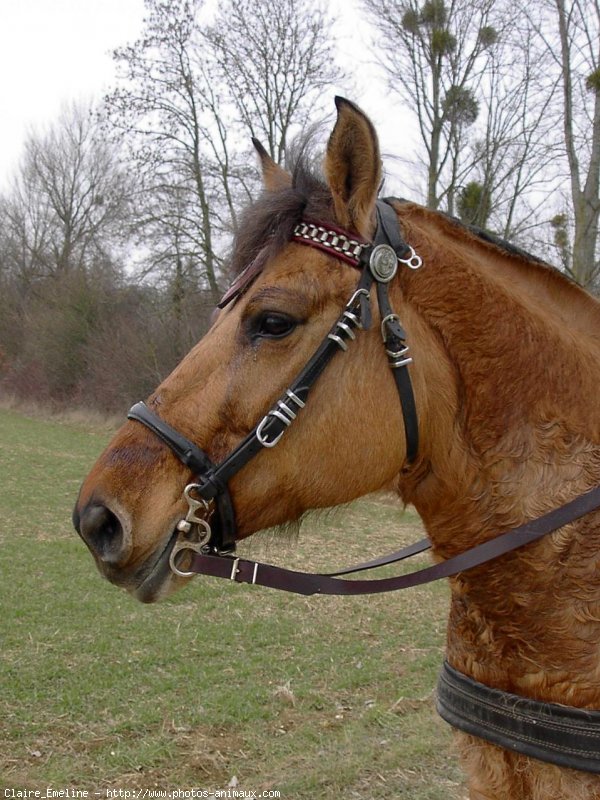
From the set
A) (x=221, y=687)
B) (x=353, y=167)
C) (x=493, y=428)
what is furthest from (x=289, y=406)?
(x=221, y=687)

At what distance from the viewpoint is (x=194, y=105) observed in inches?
1012

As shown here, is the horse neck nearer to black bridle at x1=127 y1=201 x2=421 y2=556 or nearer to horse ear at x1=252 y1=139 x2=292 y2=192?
black bridle at x1=127 y1=201 x2=421 y2=556

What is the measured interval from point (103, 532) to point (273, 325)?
0.80 m

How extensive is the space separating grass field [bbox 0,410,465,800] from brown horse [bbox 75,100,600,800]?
45 cm

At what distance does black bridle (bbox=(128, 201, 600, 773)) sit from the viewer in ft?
6.40

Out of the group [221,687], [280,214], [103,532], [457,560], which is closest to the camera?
[103,532]

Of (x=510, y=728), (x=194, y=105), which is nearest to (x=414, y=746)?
(x=510, y=728)

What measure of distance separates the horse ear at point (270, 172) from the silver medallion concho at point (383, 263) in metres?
0.54

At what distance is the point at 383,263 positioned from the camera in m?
2.07

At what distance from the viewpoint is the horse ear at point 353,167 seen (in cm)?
196

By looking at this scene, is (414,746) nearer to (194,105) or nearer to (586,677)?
(586,677)

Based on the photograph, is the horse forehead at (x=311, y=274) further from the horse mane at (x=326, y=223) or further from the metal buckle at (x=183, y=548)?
the metal buckle at (x=183, y=548)

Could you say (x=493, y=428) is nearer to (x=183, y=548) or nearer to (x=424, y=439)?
(x=424, y=439)

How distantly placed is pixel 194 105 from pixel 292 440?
2670 centimetres
